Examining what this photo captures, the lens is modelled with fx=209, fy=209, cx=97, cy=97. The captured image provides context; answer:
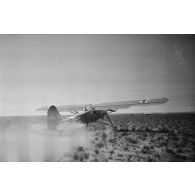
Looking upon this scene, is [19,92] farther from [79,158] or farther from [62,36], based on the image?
[79,158]

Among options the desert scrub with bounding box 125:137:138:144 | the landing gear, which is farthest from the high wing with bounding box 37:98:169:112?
the desert scrub with bounding box 125:137:138:144

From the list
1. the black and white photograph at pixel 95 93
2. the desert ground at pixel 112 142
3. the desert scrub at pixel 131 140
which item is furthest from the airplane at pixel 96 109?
the desert scrub at pixel 131 140

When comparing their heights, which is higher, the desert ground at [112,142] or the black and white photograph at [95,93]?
the black and white photograph at [95,93]

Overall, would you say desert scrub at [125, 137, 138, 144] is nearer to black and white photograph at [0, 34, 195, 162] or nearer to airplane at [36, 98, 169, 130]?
black and white photograph at [0, 34, 195, 162]

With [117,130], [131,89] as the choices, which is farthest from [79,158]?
[131,89]

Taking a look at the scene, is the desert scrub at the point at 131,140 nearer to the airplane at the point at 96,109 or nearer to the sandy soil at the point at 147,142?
the sandy soil at the point at 147,142

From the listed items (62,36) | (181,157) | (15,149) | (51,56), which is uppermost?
(62,36)

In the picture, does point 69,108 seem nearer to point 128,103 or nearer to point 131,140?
point 128,103
